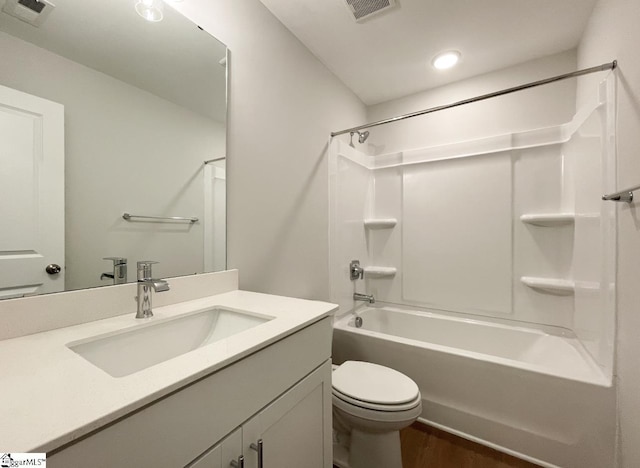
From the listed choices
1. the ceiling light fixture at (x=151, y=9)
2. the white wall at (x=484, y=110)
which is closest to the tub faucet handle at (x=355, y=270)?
the white wall at (x=484, y=110)

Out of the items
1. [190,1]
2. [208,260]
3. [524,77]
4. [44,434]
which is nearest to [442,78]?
[524,77]

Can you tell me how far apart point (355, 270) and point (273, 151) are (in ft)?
4.14

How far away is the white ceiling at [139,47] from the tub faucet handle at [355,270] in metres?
1.54

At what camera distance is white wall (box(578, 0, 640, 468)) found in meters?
1.03

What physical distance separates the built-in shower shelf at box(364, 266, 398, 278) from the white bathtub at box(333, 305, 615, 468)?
0.67m

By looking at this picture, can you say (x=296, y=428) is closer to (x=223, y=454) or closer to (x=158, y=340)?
(x=223, y=454)

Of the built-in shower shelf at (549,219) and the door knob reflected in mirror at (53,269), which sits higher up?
the built-in shower shelf at (549,219)

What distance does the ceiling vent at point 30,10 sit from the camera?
715 mm

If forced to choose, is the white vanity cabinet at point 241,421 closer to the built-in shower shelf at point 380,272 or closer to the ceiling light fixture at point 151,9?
the ceiling light fixture at point 151,9

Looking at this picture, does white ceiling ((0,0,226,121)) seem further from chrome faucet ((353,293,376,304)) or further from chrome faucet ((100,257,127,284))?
chrome faucet ((353,293,376,304))

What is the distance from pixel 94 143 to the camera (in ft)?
2.83

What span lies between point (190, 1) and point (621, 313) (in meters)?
2.32

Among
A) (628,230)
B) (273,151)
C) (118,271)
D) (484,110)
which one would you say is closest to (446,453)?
(628,230)

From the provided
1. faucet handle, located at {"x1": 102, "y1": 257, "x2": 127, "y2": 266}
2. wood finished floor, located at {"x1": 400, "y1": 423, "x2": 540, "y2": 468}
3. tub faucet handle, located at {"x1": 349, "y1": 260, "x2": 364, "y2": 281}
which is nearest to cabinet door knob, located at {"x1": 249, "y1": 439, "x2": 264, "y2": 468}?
faucet handle, located at {"x1": 102, "y1": 257, "x2": 127, "y2": 266}
